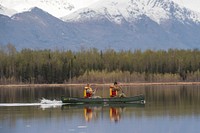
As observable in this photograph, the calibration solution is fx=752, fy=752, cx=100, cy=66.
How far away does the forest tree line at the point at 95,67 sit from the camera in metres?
133

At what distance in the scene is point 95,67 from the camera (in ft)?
454

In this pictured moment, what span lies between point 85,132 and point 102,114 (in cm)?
1350

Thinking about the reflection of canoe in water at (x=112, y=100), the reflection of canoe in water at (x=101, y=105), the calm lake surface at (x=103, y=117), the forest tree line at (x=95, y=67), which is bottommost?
the calm lake surface at (x=103, y=117)

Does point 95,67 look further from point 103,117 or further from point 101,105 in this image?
point 103,117

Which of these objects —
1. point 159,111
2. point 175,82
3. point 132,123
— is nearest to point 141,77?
point 175,82

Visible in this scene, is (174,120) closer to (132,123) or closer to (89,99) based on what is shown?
(132,123)

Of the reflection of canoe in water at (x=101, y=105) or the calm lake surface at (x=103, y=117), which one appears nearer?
the calm lake surface at (x=103, y=117)

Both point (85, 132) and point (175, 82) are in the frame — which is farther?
point (175, 82)

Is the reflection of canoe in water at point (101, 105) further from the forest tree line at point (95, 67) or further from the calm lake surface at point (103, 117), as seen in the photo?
the forest tree line at point (95, 67)

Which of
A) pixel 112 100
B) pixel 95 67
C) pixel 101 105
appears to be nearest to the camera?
pixel 101 105

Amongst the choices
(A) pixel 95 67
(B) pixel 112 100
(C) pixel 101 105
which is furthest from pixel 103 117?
(A) pixel 95 67

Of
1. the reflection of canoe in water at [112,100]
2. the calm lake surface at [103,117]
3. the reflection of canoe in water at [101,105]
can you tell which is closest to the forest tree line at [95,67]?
the calm lake surface at [103,117]

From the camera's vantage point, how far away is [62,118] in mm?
60812

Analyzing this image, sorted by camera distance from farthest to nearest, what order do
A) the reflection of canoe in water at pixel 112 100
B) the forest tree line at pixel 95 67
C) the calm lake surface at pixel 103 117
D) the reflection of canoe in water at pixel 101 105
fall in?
the forest tree line at pixel 95 67 < the reflection of canoe in water at pixel 112 100 < the reflection of canoe in water at pixel 101 105 < the calm lake surface at pixel 103 117
